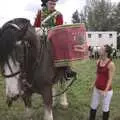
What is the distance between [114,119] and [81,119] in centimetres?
61

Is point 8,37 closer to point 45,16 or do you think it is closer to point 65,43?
point 65,43

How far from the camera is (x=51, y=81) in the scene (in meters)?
6.72

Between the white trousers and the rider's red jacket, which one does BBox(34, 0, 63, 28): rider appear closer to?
the rider's red jacket

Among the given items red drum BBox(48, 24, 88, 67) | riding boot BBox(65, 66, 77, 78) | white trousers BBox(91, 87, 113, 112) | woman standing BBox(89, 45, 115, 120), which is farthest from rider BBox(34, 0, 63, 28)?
white trousers BBox(91, 87, 113, 112)

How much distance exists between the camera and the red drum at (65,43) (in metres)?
7.02

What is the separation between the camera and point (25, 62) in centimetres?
609

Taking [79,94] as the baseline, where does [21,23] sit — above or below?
above

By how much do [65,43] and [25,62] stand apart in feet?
3.92

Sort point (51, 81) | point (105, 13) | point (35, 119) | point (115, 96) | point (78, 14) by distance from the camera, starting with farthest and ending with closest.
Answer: point (78, 14) < point (105, 13) < point (115, 96) < point (35, 119) < point (51, 81)

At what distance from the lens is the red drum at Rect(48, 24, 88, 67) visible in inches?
276

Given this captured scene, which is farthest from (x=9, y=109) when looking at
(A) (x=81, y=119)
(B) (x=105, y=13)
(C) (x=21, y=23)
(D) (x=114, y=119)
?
(B) (x=105, y=13)

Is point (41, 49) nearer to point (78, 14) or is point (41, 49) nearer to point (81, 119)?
point (81, 119)

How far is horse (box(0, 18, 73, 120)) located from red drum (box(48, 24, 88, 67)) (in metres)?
0.14

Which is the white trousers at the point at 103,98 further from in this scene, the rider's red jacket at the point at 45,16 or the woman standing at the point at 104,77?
the rider's red jacket at the point at 45,16
